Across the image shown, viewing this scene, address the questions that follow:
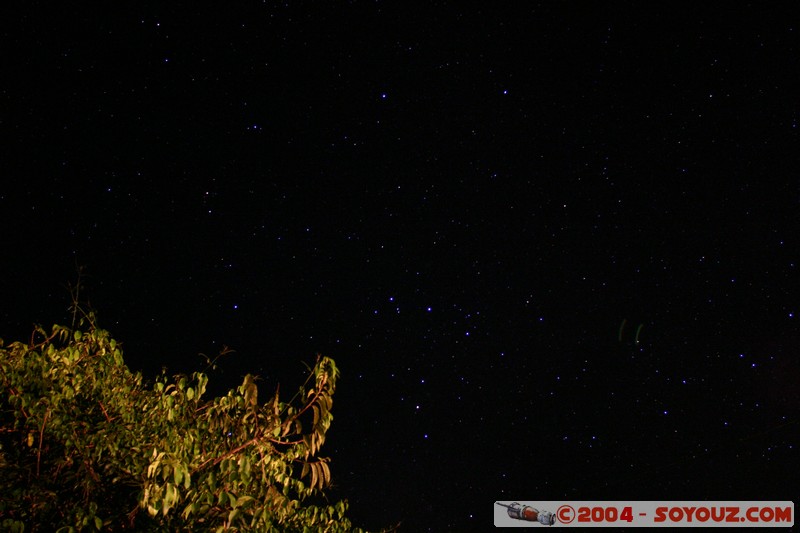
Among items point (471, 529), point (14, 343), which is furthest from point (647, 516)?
point (14, 343)

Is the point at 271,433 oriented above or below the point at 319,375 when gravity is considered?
below

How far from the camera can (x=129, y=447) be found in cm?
271

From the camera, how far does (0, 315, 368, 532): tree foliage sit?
7.95 ft

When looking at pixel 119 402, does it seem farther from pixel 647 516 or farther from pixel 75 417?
pixel 647 516

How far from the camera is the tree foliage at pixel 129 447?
2.42m

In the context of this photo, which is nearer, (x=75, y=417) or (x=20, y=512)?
(x=20, y=512)

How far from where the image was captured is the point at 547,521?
9.96 m

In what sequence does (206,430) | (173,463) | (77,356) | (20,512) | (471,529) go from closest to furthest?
(173,463) < (20,512) < (77,356) < (206,430) < (471,529)

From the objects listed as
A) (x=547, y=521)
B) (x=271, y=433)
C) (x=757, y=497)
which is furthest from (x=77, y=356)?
(x=757, y=497)

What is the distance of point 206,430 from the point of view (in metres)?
3.17

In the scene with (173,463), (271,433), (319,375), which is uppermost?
(319,375)

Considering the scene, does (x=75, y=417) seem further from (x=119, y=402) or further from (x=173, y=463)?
(x=173, y=463)

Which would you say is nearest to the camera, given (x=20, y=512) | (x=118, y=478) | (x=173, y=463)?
(x=173, y=463)

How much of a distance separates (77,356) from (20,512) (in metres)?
0.67
